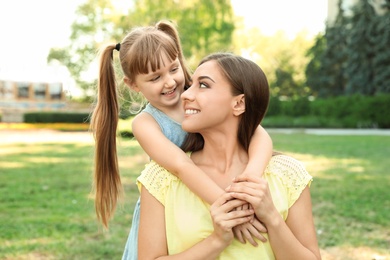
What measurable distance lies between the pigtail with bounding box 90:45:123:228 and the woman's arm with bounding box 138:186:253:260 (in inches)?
21.4

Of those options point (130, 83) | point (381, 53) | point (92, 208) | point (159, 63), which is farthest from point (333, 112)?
point (159, 63)

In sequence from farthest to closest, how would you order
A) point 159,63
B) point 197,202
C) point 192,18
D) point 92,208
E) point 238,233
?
point 192,18
point 92,208
point 159,63
point 197,202
point 238,233

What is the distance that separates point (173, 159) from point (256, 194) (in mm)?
426

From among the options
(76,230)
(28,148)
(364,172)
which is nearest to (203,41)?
(28,148)

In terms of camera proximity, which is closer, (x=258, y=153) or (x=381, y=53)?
(x=258, y=153)

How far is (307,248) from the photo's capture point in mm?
2129

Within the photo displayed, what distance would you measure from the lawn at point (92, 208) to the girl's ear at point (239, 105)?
39.6 inches

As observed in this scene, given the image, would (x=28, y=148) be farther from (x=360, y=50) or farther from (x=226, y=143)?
(x=360, y=50)

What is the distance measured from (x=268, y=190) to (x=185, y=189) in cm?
37

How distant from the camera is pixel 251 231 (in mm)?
2020

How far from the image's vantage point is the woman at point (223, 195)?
79.4 inches

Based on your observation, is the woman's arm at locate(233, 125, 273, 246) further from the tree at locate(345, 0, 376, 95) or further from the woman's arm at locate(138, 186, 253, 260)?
the tree at locate(345, 0, 376, 95)

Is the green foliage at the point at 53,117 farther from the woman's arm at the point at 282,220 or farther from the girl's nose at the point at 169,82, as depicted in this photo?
the woman's arm at the point at 282,220

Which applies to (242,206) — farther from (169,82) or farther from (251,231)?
(169,82)
